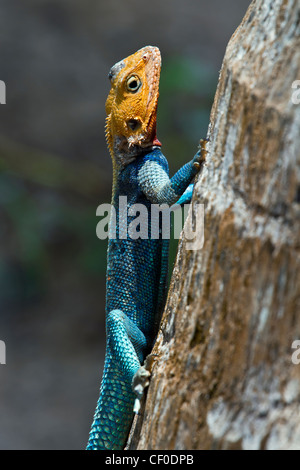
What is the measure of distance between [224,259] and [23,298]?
17.5 ft

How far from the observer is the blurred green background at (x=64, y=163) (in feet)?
19.5

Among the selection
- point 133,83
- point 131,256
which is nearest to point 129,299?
point 131,256

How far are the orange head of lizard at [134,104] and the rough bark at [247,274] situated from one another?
34.6 inches

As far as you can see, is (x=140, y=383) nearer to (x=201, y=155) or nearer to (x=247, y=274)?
(x=247, y=274)

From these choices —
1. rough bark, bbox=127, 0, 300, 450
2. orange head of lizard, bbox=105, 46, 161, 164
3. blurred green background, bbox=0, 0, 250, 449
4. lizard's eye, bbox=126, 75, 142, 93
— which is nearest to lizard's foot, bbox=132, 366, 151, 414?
rough bark, bbox=127, 0, 300, 450

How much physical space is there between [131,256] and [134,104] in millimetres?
761

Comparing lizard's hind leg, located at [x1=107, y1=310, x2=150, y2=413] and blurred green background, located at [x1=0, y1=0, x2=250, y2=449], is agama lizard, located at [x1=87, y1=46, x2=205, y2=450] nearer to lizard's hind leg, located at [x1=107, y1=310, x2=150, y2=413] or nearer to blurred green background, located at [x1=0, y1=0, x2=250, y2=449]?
lizard's hind leg, located at [x1=107, y1=310, x2=150, y2=413]

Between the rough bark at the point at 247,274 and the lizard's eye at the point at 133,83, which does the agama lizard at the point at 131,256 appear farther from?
the rough bark at the point at 247,274

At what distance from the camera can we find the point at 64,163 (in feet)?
21.8

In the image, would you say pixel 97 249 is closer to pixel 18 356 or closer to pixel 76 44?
pixel 18 356

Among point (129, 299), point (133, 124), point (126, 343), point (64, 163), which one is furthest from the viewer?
point (64, 163)

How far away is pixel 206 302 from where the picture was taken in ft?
5.32

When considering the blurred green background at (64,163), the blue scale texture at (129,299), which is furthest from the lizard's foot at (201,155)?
the blurred green background at (64,163)

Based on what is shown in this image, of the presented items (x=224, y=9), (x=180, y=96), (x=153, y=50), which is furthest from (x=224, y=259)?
(x=224, y=9)
